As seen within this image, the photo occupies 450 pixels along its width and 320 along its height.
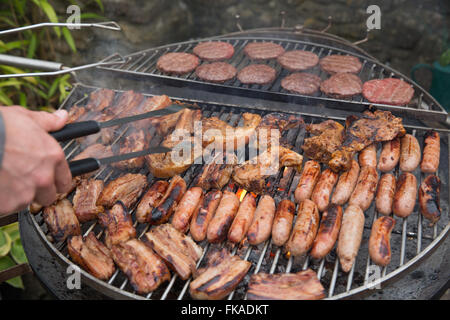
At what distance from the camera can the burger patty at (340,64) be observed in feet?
13.7

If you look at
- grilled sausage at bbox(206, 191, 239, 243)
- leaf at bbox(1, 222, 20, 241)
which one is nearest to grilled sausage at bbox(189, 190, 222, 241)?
grilled sausage at bbox(206, 191, 239, 243)

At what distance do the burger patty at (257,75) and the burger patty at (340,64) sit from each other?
2.03ft

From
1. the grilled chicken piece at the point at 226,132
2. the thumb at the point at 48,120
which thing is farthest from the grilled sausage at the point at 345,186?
the thumb at the point at 48,120

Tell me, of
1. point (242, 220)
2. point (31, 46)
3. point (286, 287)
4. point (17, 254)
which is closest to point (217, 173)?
point (242, 220)

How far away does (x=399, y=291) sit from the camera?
2.67 meters

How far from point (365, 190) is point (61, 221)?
230 centimetres

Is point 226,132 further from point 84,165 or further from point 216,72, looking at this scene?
point 84,165

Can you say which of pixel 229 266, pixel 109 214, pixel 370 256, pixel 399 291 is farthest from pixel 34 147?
pixel 399 291

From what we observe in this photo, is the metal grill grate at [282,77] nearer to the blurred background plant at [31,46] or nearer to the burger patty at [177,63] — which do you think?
the burger patty at [177,63]

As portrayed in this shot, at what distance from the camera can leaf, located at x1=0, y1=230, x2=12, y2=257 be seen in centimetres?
417

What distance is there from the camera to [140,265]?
2.57 metres

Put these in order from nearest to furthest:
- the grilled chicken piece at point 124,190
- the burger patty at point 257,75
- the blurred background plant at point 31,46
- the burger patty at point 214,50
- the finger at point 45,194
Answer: the finger at point 45,194
the grilled chicken piece at point 124,190
the burger patty at point 257,75
the burger patty at point 214,50
the blurred background plant at point 31,46

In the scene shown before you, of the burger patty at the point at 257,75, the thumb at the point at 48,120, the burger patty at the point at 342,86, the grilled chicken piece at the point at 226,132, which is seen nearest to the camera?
the thumb at the point at 48,120
